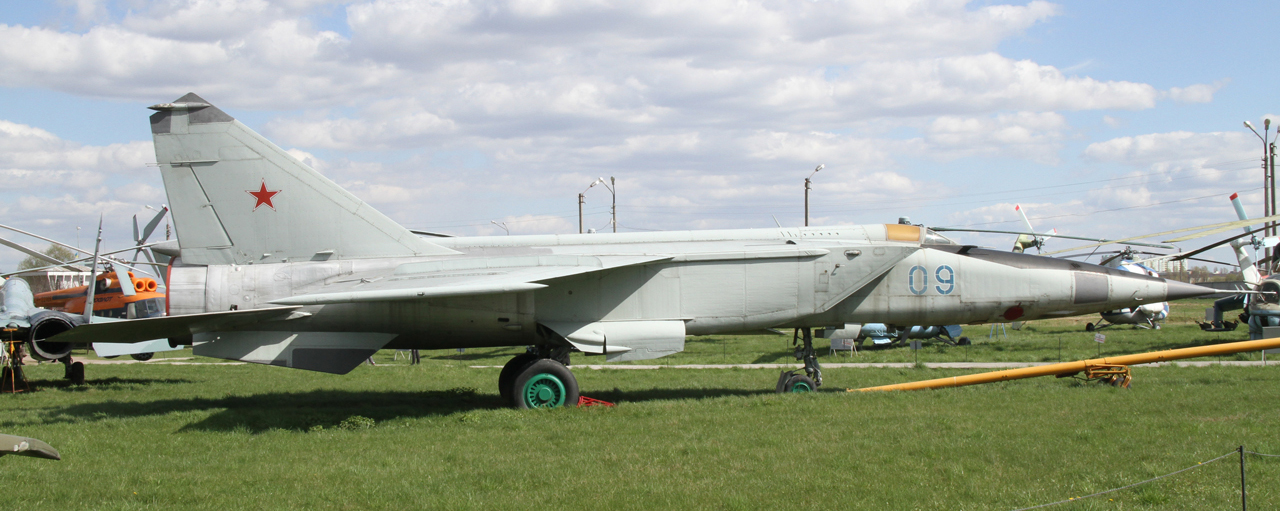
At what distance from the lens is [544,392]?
44.7ft

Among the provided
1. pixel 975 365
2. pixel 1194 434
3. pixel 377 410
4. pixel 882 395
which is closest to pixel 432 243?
pixel 377 410

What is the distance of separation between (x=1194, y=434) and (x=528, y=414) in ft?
28.0

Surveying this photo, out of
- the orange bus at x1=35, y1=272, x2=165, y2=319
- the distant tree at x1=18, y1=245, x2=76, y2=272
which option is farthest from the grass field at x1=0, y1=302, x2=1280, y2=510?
the distant tree at x1=18, y1=245, x2=76, y2=272

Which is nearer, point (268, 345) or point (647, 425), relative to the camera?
point (647, 425)

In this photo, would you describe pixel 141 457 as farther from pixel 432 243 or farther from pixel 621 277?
pixel 621 277

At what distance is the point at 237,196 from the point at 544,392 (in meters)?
5.89

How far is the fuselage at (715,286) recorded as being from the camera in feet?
44.4

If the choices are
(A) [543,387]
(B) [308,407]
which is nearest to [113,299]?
(B) [308,407]

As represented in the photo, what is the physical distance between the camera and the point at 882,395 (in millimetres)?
13984

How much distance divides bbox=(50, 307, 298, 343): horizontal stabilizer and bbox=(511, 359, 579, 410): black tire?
3667 mm

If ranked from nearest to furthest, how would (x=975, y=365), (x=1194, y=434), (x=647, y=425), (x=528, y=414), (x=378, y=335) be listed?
(x=1194, y=434) < (x=647, y=425) < (x=528, y=414) < (x=378, y=335) < (x=975, y=365)

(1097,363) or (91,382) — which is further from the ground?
(1097,363)

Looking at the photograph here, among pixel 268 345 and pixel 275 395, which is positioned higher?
pixel 268 345

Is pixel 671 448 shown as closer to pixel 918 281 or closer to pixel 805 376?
pixel 805 376
